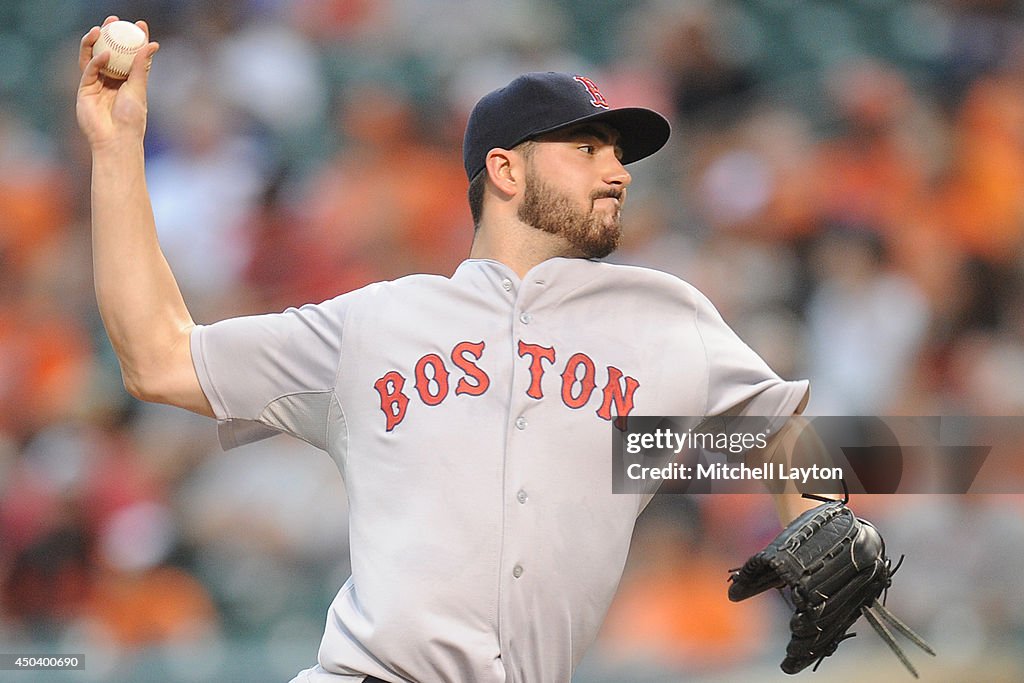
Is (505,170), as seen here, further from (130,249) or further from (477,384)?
(130,249)

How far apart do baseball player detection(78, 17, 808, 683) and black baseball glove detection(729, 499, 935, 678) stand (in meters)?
0.19

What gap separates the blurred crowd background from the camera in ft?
11.9

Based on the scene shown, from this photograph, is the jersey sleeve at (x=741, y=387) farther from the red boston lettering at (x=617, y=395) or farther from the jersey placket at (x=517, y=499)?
the jersey placket at (x=517, y=499)

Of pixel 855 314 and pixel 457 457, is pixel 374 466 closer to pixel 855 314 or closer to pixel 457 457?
pixel 457 457

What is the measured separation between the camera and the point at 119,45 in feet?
5.71

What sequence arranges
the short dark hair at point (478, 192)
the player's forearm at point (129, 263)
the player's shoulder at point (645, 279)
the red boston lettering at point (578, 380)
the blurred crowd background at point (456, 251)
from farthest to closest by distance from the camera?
the blurred crowd background at point (456, 251)
the short dark hair at point (478, 192)
the player's shoulder at point (645, 279)
the red boston lettering at point (578, 380)
the player's forearm at point (129, 263)

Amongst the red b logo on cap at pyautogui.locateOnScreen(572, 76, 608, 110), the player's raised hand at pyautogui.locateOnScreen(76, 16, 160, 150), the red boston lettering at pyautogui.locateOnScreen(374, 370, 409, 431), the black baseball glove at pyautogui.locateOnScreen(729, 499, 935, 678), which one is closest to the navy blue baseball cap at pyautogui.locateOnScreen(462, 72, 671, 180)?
the red b logo on cap at pyautogui.locateOnScreen(572, 76, 608, 110)

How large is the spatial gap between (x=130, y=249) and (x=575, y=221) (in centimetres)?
68

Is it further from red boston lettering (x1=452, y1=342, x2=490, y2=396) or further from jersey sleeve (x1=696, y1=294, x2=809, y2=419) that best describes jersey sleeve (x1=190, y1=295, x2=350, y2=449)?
jersey sleeve (x1=696, y1=294, x2=809, y2=419)

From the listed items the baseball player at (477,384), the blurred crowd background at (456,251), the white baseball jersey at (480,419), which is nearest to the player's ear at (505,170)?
the baseball player at (477,384)

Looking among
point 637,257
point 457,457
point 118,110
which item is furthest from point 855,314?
point 118,110

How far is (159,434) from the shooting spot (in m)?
3.93

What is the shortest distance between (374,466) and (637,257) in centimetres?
251

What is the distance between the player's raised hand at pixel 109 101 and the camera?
173 centimetres
